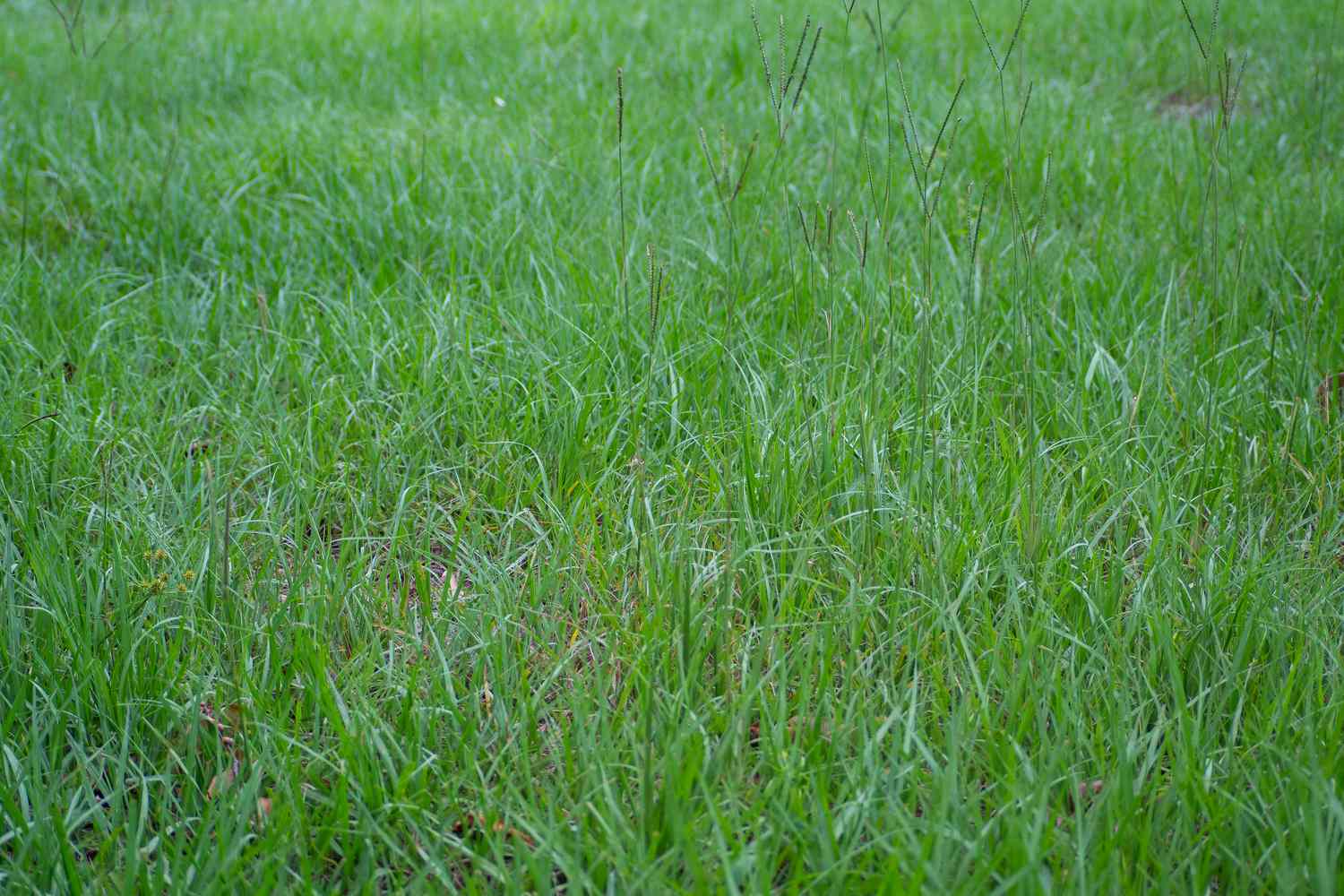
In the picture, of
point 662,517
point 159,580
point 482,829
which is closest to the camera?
point 482,829

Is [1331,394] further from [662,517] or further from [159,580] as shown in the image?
[159,580]

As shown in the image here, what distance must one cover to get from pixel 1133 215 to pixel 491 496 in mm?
2283

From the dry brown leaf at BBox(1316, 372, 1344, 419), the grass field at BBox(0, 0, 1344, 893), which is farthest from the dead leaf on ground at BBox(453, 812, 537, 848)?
the dry brown leaf at BBox(1316, 372, 1344, 419)

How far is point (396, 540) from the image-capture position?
2023 mm

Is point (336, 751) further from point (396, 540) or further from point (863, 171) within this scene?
point (863, 171)

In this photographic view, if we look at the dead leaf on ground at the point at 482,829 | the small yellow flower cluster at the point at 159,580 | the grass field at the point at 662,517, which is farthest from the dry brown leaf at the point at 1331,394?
the small yellow flower cluster at the point at 159,580

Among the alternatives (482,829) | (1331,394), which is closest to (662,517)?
(482,829)

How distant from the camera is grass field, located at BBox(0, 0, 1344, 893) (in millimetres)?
1402

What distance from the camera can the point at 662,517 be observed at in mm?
2092

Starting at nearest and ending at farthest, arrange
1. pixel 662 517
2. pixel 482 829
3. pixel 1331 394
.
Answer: pixel 482 829 → pixel 662 517 → pixel 1331 394

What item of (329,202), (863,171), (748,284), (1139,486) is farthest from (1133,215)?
(329,202)

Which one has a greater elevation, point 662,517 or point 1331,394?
point 1331,394

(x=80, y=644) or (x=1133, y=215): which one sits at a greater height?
(x=1133, y=215)

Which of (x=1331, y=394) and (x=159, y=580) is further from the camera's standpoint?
(x=1331, y=394)
